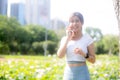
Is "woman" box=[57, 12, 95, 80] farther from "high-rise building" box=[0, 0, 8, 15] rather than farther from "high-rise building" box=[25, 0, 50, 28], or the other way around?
"high-rise building" box=[25, 0, 50, 28]

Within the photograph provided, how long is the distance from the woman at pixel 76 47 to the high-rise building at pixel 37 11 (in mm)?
78956

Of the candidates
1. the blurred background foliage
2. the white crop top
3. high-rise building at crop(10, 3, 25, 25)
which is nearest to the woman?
the white crop top

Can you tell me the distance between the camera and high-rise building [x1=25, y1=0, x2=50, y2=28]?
3278 inches

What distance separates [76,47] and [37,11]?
8612 cm

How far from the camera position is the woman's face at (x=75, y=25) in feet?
8.38

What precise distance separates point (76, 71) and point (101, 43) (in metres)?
42.2

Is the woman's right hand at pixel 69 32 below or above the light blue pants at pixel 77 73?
above

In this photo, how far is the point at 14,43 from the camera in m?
36.4

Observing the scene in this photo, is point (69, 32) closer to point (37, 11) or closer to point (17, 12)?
point (17, 12)

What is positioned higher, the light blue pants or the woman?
the woman

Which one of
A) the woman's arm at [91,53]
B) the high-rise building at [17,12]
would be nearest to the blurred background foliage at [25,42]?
the woman's arm at [91,53]

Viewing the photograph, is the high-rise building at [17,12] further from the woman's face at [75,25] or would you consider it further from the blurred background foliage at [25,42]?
the woman's face at [75,25]

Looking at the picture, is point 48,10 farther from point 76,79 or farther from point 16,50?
point 76,79

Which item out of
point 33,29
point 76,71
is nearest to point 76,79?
point 76,71
